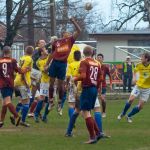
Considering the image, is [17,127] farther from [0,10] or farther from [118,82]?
[0,10]

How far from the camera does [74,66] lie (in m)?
18.3

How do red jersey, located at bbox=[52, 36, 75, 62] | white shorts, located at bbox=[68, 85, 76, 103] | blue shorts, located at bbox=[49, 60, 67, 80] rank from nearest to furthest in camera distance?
white shorts, located at bbox=[68, 85, 76, 103], red jersey, located at bbox=[52, 36, 75, 62], blue shorts, located at bbox=[49, 60, 67, 80]

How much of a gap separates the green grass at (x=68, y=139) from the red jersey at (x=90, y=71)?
1.38 metres

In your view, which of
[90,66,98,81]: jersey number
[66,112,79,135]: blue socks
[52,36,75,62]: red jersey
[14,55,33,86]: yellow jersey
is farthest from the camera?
[14,55,33,86]: yellow jersey

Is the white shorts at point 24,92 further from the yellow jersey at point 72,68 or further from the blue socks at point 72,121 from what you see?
the blue socks at point 72,121

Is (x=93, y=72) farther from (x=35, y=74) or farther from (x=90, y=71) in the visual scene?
(x=35, y=74)

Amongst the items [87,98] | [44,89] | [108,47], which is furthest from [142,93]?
[108,47]

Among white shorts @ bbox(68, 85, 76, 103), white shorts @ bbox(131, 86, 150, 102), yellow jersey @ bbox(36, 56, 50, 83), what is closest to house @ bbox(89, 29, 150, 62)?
yellow jersey @ bbox(36, 56, 50, 83)

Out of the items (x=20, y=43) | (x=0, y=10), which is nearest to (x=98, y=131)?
(x=0, y=10)

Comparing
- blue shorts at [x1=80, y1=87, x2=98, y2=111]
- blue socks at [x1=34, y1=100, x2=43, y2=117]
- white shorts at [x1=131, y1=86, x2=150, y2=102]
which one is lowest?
blue socks at [x1=34, y1=100, x2=43, y2=117]

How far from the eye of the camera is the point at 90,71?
607 inches

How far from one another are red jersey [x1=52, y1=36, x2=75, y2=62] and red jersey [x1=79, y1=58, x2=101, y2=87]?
10.7 ft

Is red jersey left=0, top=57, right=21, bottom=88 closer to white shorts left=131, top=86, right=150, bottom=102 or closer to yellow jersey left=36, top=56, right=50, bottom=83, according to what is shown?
yellow jersey left=36, top=56, right=50, bottom=83

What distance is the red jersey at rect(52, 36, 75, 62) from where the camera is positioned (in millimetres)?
18703
